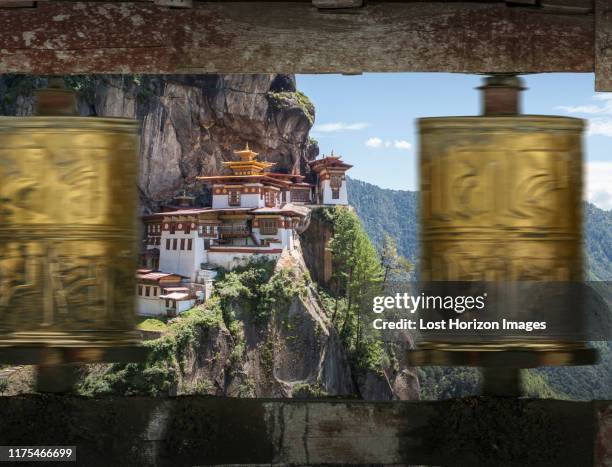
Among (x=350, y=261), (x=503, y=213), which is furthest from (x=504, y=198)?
(x=350, y=261)

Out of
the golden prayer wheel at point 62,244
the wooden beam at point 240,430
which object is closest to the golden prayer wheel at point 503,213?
the wooden beam at point 240,430

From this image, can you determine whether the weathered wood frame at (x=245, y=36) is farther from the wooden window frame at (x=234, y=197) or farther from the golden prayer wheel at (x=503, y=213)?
the wooden window frame at (x=234, y=197)

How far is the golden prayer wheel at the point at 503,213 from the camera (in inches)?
74.6

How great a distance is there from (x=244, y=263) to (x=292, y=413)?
105 feet

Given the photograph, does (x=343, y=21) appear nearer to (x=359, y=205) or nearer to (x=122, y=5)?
(x=122, y=5)

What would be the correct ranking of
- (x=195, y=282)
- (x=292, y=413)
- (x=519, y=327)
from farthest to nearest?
(x=195, y=282), (x=292, y=413), (x=519, y=327)

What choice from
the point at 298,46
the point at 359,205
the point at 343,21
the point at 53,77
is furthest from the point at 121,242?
the point at 359,205

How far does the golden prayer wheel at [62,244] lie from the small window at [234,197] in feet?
110

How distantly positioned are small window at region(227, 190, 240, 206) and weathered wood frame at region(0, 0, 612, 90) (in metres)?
33.2

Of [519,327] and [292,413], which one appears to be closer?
[519,327]

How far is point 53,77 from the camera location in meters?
2.23

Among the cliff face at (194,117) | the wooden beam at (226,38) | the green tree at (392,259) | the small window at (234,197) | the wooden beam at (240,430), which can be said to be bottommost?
the wooden beam at (240,430)

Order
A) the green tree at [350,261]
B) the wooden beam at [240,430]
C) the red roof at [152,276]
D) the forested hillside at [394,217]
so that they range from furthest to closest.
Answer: the forested hillside at [394,217]
the green tree at [350,261]
the red roof at [152,276]
the wooden beam at [240,430]

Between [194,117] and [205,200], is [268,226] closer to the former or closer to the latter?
[205,200]
